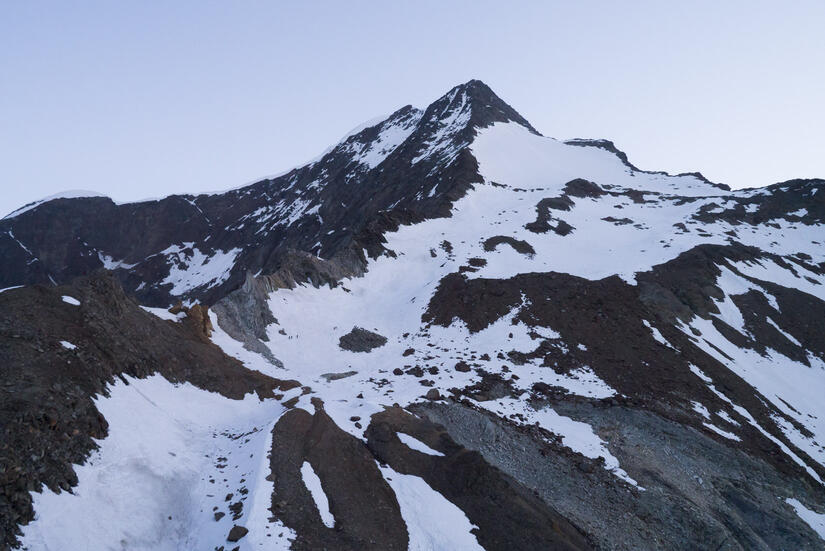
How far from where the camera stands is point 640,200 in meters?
73.5

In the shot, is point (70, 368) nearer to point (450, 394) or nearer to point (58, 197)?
point (450, 394)

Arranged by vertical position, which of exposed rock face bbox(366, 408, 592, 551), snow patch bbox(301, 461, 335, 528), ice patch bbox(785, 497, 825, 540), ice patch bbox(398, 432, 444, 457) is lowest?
ice patch bbox(785, 497, 825, 540)

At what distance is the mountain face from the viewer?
40.9 ft

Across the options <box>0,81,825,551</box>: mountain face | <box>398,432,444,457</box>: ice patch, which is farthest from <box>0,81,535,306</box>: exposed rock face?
<box>398,432,444,457</box>: ice patch

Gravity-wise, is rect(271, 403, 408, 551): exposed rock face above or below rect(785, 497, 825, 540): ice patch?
above

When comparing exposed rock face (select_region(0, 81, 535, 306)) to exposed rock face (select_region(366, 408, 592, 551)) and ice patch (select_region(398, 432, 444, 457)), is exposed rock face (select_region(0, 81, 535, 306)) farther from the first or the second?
exposed rock face (select_region(366, 408, 592, 551))

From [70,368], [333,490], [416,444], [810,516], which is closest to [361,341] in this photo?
[416,444]

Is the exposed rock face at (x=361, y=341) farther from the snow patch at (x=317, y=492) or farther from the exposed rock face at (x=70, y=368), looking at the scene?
the snow patch at (x=317, y=492)

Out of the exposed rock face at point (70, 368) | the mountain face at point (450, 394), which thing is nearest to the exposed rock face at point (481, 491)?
the mountain face at point (450, 394)

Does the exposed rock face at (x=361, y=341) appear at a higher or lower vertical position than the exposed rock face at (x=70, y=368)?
lower

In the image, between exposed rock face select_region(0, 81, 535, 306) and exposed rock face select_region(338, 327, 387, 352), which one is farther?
exposed rock face select_region(0, 81, 535, 306)

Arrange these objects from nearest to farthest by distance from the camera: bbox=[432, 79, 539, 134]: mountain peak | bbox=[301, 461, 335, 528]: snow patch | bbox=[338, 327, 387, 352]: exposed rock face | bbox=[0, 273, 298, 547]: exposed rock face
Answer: bbox=[0, 273, 298, 547]: exposed rock face → bbox=[301, 461, 335, 528]: snow patch → bbox=[338, 327, 387, 352]: exposed rock face → bbox=[432, 79, 539, 134]: mountain peak

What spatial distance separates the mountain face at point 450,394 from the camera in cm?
1245

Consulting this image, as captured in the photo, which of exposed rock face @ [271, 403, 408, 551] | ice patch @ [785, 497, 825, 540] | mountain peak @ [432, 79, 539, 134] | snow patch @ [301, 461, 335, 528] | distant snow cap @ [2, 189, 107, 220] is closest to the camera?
exposed rock face @ [271, 403, 408, 551]
